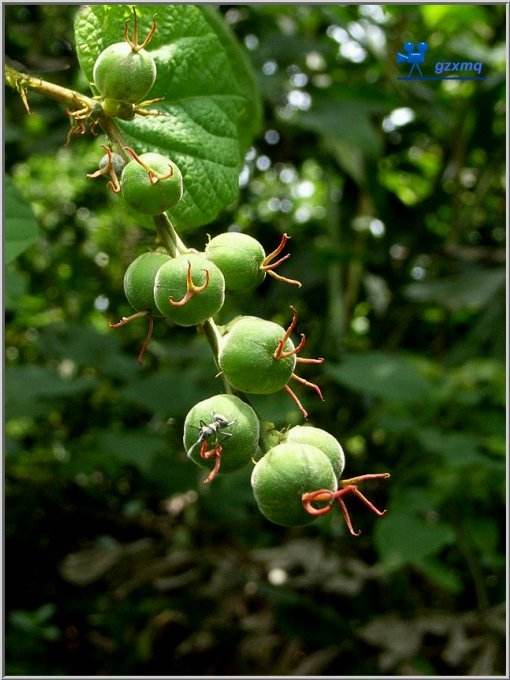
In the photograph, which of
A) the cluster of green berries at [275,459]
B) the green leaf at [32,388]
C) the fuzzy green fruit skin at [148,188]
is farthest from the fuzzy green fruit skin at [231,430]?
the green leaf at [32,388]

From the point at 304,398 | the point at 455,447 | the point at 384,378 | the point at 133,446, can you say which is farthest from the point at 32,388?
the point at 455,447

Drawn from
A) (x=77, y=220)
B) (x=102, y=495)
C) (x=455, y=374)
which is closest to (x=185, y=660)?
(x=102, y=495)

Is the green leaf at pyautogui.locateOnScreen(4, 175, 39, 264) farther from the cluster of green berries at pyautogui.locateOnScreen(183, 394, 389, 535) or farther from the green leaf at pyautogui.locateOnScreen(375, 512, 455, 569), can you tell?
the green leaf at pyautogui.locateOnScreen(375, 512, 455, 569)

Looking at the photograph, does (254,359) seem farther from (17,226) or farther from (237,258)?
(17,226)

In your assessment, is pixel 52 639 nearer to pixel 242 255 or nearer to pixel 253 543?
pixel 253 543

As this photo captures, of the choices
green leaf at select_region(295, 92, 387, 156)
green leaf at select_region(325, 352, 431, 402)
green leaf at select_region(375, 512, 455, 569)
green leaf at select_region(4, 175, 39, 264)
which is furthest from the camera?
green leaf at select_region(295, 92, 387, 156)

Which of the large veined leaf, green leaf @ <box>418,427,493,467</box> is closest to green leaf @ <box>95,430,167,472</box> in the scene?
green leaf @ <box>418,427,493,467</box>

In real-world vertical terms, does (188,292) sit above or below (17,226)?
above
